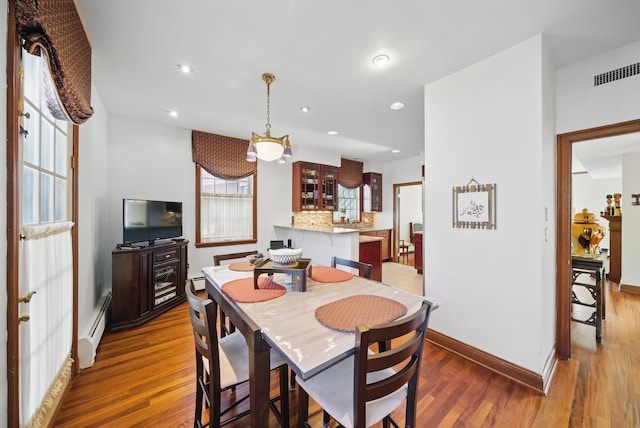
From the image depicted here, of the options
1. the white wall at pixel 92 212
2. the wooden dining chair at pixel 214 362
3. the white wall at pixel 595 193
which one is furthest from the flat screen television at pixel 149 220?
the white wall at pixel 595 193

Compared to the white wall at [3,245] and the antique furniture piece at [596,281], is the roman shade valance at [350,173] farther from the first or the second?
the white wall at [3,245]

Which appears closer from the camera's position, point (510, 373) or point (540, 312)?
point (540, 312)

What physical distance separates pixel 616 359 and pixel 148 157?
5743 mm

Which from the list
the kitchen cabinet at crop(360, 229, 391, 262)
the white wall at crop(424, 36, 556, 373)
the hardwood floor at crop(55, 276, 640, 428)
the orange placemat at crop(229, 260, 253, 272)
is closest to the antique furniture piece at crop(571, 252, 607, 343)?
the hardwood floor at crop(55, 276, 640, 428)

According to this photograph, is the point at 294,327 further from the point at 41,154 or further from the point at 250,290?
the point at 41,154

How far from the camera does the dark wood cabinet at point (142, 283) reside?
8.96 ft

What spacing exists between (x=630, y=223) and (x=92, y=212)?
7374 mm

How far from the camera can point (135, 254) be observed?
2.81 meters

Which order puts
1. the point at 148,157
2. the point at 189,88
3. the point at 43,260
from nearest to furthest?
1. the point at 43,260
2. the point at 189,88
3. the point at 148,157

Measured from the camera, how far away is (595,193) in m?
7.18

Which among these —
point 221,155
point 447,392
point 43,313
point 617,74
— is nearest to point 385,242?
point 221,155

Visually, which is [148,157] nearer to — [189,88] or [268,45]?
[189,88]

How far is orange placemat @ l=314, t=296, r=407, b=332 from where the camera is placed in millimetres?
1172

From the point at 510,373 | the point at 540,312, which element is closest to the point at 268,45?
the point at 540,312
